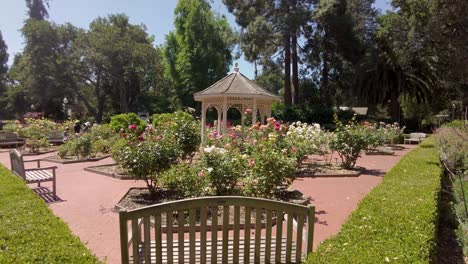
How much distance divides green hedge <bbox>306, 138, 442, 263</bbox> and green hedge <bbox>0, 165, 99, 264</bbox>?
1.82m

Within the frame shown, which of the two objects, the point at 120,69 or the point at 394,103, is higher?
the point at 120,69

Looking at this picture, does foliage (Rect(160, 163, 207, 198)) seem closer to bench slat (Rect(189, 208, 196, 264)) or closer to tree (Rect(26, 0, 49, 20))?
bench slat (Rect(189, 208, 196, 264))

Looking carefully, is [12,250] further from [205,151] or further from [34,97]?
[34,97]

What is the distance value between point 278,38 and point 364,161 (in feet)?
48.6

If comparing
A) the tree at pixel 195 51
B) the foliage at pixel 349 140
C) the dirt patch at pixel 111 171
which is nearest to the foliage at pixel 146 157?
the dirt patch at pixel 111 171

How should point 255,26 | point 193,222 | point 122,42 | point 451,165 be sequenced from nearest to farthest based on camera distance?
1. point 193,222
2. point 451,165
3. point 255,26
4. point 122,42

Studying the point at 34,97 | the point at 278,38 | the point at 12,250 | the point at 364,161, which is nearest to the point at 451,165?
the point at 364,161

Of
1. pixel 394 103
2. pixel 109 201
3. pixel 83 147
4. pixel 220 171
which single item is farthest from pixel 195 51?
pixel 220 171

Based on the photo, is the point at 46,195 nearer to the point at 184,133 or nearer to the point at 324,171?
the point at 184,133

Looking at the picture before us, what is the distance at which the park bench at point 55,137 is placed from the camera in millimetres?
19297

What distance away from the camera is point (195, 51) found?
1387 inches

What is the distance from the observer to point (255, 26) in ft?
81.6

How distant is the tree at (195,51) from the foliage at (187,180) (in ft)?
95.6

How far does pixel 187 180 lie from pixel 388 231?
354 cm
